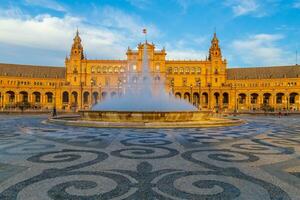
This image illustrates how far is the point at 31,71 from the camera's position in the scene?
344ft

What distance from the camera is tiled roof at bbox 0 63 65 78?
10112cm

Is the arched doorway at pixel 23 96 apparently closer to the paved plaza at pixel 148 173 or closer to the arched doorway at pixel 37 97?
the arched doorway at pixel 37 97

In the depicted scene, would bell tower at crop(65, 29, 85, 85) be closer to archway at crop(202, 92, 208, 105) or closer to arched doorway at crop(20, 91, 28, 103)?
arched doorway at crop(20, 91, 28, 103)

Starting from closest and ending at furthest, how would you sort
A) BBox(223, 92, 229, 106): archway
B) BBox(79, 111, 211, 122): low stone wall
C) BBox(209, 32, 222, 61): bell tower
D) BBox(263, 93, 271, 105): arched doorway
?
1. BBox(79, 111, 211, 122): low stone wall
2. BBox(223, 92, 229, 106): archway
3. BBox(263, 93, 271, 105): arched doorway
4. BBox(209, 32, 222, 61): bell tower

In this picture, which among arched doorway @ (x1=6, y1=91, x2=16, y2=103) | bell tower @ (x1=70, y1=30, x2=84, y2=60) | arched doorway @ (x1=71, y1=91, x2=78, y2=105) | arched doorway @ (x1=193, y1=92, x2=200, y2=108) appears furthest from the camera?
bell tower @ (x1=70, y1=30, x2=84, y2=60)

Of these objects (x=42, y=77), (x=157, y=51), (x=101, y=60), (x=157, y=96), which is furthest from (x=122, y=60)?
(x=157, y=96)

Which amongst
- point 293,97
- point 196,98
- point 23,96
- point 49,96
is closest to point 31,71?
point 23,96

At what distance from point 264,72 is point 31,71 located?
97.7 meters

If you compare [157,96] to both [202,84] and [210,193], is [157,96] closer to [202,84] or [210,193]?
[210,193]

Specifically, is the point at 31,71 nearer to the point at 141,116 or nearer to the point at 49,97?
the point at 49,97

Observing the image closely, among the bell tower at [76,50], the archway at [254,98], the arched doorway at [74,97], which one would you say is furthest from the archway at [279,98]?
the bell tower at [76,50]

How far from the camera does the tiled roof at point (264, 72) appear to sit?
102m

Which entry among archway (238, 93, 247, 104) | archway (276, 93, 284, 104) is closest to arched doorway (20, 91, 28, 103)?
archway (238, 93, 247, 104)

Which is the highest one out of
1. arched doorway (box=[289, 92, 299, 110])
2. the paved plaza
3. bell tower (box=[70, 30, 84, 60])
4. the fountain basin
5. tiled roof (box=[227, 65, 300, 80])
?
bell tower (box=[70, 30, 84, 60])
